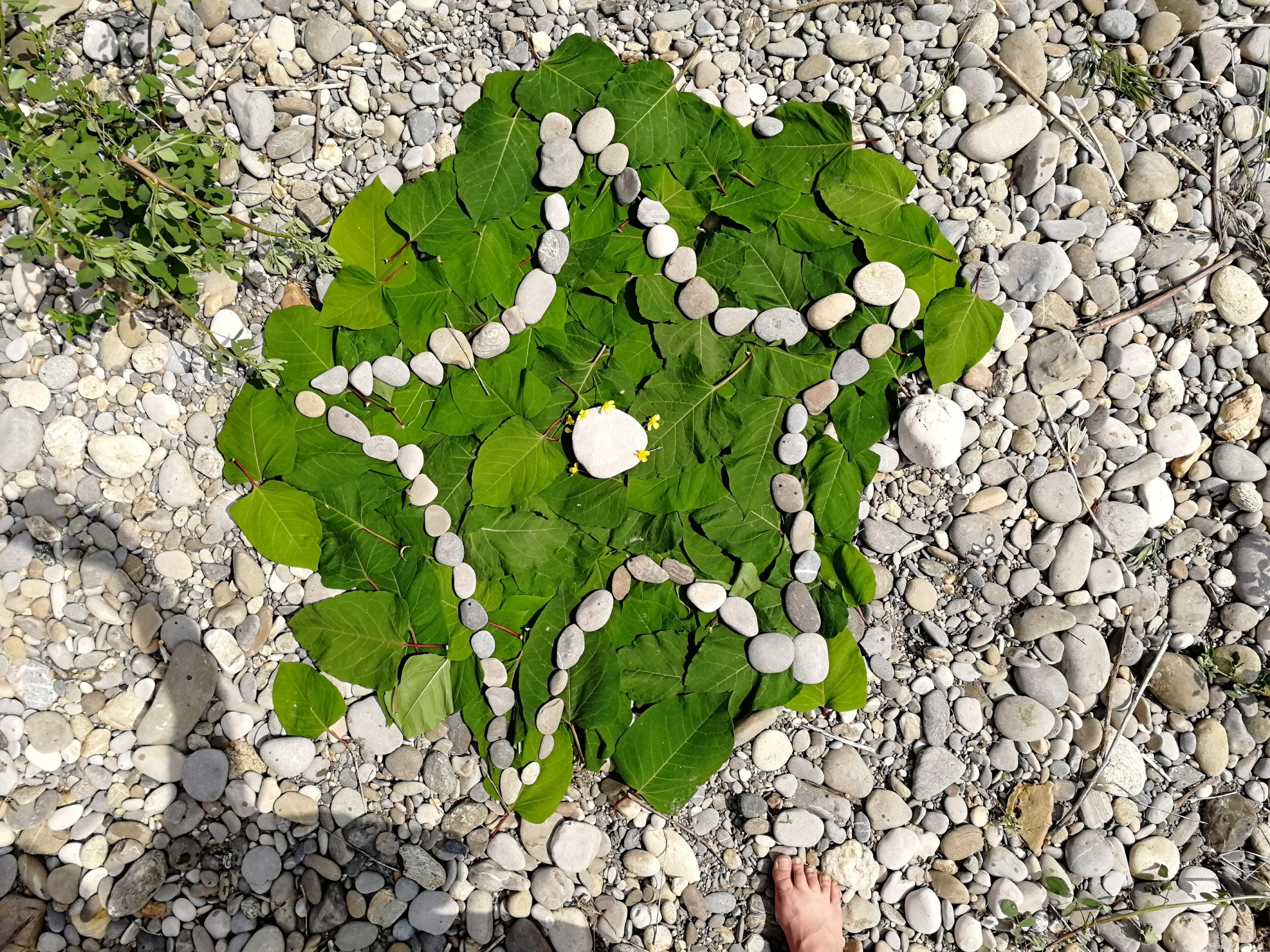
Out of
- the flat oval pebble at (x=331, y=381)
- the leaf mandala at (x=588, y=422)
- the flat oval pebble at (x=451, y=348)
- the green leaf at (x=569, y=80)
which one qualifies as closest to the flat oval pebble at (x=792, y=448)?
the leaf mandala at (x=588, y=422)

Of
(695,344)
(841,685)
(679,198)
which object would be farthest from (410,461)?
(841,685)

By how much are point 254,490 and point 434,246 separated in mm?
913

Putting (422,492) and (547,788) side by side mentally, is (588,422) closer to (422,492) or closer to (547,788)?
(422,492)

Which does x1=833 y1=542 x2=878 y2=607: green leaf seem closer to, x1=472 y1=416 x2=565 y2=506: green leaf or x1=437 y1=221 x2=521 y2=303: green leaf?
x1=472 y1=416 x2=565 y2=506: green leaf

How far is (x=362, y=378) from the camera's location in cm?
243

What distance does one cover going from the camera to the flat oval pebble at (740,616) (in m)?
2.41

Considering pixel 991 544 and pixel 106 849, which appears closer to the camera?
pixel 106 849

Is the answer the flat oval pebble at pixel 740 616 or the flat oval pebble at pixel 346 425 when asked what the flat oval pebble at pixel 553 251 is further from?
the flat oval pebble at pixel 740 616

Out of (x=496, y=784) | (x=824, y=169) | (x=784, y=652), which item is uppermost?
(x=824, y=169)

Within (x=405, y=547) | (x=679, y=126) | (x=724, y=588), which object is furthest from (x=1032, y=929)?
(x=679, y=126)

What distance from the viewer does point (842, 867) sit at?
2465 millimetres

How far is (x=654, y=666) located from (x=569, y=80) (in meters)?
1.80

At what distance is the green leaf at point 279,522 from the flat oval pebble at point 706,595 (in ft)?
3.77

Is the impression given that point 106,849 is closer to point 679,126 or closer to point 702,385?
point 702,385
